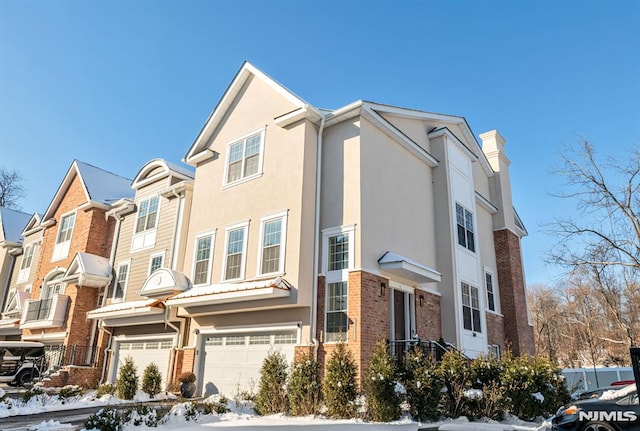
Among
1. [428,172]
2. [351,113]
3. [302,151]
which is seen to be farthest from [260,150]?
[428,172]

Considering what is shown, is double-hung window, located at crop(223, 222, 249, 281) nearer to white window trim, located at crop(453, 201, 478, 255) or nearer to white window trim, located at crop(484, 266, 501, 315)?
white window trim, located at crop(453, 201, 478, 255)

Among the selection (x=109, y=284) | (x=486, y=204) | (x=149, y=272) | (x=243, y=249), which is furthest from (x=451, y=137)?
(x=109, y=284)

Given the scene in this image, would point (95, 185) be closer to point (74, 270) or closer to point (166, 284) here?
point (74, 270)

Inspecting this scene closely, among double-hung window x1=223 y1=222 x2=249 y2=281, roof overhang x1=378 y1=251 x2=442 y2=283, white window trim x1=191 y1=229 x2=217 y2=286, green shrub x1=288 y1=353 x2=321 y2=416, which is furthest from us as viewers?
white window trim x1=191 y1=229 x2=217 y2=286

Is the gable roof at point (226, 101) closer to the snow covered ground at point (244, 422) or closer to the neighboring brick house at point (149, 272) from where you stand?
the neighboring brick house at point (149, 272)

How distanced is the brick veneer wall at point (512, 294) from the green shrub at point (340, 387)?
10.4 m

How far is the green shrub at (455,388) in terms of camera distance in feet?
33.1

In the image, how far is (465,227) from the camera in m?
17.1

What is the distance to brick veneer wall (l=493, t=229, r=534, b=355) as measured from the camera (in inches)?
740

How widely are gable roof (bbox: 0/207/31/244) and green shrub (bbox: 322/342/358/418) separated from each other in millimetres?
28118

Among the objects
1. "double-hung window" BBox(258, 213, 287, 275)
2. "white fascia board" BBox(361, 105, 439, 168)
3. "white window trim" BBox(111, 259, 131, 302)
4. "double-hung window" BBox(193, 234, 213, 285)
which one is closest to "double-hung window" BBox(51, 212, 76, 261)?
"white window trim" BBox(111, 259, 131, 302)

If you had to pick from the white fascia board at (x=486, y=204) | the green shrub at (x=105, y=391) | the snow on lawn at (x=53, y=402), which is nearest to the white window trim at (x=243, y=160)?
the snow on lawn at (x=53, y=402)

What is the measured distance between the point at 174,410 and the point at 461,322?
9.40 meters

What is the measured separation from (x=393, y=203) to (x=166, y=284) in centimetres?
823
